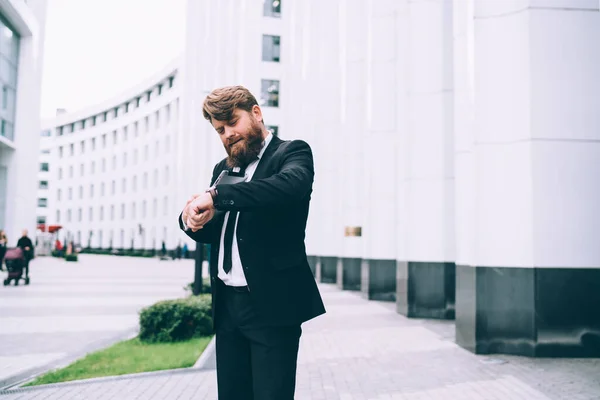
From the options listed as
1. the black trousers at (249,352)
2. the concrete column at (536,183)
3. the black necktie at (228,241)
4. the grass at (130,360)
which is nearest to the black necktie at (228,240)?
the black necktie at (228,241)

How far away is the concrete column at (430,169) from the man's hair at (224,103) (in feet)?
32.0

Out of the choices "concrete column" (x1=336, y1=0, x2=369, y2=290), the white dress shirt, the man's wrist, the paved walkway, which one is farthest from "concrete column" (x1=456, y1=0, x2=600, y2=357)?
"concrete column" (x1=336, y1=0, x2=369, y2=290)

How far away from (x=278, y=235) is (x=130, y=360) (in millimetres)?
5534

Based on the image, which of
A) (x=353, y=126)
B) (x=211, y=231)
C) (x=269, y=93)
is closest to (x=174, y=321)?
(x=211, y=231)

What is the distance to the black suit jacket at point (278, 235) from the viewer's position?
2.46 meters

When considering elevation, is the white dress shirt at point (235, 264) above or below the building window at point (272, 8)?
below

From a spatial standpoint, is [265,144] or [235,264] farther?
[265,144]

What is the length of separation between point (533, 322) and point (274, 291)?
6247 mm

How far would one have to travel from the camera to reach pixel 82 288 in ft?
64.6

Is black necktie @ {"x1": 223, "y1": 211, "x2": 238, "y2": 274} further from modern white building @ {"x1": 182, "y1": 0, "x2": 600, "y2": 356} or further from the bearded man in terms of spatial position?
modern white building @ {"x1": 182, "y1": 0, "x2": 600, "y2": 356}

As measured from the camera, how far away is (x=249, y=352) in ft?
8.88

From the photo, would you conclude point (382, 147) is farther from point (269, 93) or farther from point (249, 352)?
point (269, 93)

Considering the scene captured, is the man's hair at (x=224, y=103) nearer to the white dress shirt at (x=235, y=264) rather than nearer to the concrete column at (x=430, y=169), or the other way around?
the white dress shirt at (x=235, y=264)

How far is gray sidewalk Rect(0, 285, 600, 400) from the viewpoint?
234 inches
